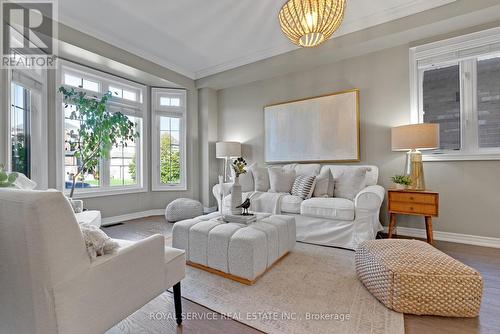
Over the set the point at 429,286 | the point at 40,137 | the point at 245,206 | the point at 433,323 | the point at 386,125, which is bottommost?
the point at 433,323

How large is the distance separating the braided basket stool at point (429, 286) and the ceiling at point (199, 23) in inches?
110

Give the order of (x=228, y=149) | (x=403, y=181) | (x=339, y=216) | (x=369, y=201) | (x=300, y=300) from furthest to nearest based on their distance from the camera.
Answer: (x=228, y=149) → (x=403, y=181) → (x=339, y=216) → (x=369, y=201) → (x=300, y=300)

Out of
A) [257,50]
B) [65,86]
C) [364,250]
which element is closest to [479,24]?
[257,50]

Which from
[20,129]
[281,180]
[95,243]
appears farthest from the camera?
[281,180]

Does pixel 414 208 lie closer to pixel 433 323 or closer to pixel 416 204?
pixel 416 204

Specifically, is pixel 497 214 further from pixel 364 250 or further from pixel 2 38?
pixel 2 38

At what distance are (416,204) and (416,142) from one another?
2.30ft

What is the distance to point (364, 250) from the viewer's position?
74.1 inches

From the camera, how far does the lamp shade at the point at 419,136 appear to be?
2.55 metres

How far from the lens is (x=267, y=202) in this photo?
320 cm

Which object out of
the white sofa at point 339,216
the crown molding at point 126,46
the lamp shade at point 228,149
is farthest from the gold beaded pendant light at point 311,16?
the crown molding at point 126,46

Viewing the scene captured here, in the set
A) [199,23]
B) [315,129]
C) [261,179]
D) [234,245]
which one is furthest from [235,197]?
[199,23]

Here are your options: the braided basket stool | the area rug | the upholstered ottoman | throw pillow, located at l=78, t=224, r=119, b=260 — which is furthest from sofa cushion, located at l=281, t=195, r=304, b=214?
throw pillow, located at l=78, t=224, r=119, b=260

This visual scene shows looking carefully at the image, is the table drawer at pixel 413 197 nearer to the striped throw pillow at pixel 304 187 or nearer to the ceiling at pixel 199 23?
the striped throw pillow at pixel 304 187
